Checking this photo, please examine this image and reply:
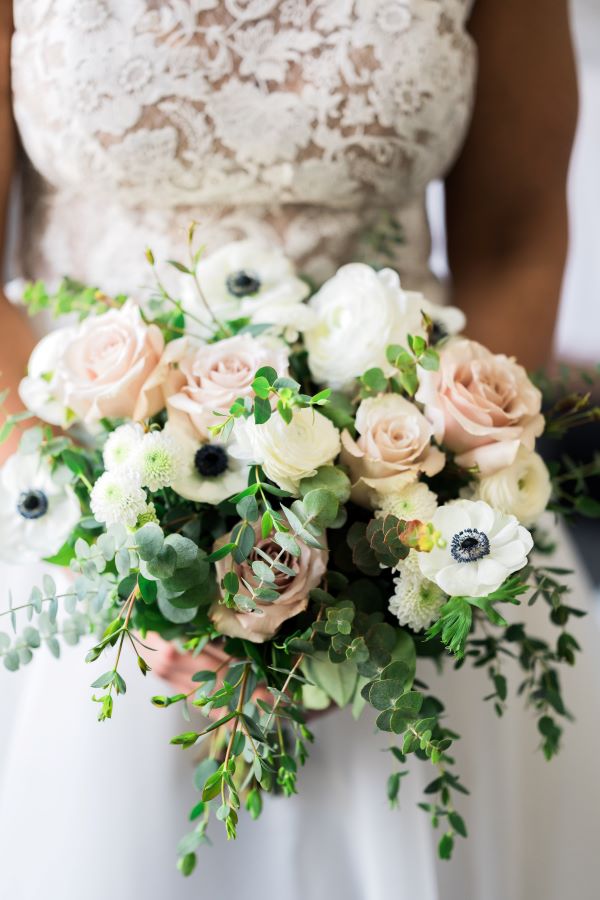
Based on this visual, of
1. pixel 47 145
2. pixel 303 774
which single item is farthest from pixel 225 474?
pixel 47 145

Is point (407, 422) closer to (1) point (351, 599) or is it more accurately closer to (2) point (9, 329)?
(1) point (351, 599)

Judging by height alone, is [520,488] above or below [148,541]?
below

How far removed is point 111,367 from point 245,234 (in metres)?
0.36

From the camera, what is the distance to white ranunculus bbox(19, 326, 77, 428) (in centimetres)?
65

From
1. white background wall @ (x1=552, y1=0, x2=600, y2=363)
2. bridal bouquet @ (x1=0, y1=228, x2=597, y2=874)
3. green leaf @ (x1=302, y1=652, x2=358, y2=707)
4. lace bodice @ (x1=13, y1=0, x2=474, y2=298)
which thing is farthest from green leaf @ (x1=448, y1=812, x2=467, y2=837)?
white background wall @ (x1=552, y1=0, x2=600, y2=363)

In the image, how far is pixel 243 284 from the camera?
71cm

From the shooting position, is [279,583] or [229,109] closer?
[279,583]

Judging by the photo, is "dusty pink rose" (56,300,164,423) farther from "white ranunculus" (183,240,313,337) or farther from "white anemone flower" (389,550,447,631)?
"white anemone flower" (389,550,447,631)

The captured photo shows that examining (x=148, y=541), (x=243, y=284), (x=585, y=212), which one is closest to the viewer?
(x=148, y=541)

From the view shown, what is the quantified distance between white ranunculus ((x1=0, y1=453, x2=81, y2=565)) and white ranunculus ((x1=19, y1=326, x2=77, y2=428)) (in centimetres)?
4

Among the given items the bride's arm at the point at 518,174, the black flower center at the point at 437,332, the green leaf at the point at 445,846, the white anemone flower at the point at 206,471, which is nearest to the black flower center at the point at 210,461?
the white anemone flower at the point at 206,471

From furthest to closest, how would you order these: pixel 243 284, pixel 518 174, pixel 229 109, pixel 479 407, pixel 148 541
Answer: pixel 518 174
pixel 229 109
pixel 243 284
pixel 479 407
pixel 148 541

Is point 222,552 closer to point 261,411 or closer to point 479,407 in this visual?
point 261,411

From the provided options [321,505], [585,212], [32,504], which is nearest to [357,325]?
[321,505]
